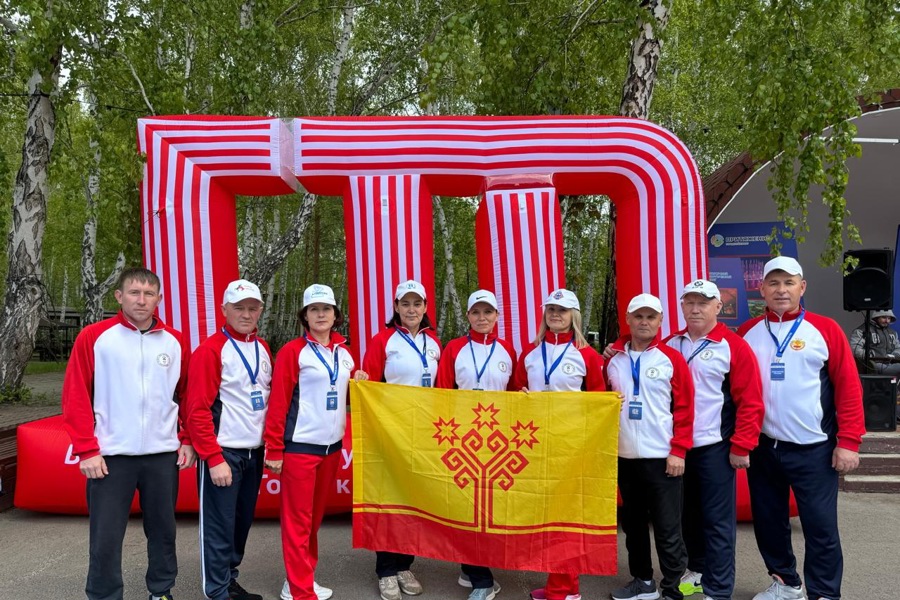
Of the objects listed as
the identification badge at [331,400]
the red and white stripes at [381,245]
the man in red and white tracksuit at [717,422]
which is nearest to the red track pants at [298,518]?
the identification badge at [331,400]

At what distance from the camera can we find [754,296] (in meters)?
11.1

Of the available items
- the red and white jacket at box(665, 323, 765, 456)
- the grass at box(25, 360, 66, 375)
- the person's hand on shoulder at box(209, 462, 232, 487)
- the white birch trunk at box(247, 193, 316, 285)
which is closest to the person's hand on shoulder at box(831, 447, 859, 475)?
the red and white jacket at box(665, 323, 765, 456)

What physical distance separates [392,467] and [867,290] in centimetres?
778

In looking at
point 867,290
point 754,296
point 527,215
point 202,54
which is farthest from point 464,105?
point 527,215

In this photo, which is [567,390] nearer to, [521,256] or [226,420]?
[521,256]

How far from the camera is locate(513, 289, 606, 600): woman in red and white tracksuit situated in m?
3.59

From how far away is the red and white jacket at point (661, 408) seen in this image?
3.43 meters

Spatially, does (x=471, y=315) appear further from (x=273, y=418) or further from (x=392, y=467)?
(x=273, y=418)

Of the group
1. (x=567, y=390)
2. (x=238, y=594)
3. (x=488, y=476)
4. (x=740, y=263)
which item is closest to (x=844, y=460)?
(x=567, y=390)

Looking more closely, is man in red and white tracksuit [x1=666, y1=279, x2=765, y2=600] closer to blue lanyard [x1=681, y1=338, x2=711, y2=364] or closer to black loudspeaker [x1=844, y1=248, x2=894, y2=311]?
blue lanyard [x1=681, y1=338, x2=711, y2=364]

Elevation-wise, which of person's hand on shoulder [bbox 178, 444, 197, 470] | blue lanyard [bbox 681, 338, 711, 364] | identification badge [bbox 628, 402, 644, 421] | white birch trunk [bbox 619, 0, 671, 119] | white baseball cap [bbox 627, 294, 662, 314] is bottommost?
person's hand on shoulder [bbox 178, 444, 197, 470]

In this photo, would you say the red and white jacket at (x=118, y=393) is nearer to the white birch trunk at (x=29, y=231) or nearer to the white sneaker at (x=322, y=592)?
the white sneaker at (x=322, y=592)

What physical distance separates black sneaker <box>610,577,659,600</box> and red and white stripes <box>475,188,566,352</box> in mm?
1777

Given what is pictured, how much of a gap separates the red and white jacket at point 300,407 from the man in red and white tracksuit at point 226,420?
124 mm
